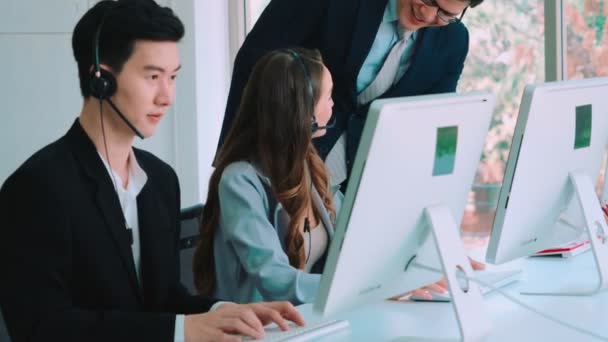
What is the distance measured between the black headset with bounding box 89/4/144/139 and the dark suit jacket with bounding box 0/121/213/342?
2.6 inches

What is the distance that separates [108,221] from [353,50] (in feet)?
3.31

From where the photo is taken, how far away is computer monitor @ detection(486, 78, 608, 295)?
1652 millimetres

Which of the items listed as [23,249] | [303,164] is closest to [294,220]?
[303,164]

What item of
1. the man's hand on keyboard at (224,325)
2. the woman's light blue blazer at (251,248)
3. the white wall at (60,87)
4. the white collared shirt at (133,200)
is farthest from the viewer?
the white wall at (60,87)

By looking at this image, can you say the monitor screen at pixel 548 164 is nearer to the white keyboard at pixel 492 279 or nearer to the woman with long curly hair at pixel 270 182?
the white keyboard at pixel 492 279

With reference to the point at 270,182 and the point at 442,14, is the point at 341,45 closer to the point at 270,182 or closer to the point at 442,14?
the point at 442,14

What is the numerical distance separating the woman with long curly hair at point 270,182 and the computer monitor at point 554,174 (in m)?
0.49

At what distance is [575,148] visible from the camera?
5.94 ft

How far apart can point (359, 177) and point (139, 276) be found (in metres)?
0.53

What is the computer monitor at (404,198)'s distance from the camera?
1336 millimetres

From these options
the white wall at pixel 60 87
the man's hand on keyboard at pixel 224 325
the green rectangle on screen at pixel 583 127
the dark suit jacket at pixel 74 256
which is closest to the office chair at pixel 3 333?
the dark suit jacket at pixel 74 256

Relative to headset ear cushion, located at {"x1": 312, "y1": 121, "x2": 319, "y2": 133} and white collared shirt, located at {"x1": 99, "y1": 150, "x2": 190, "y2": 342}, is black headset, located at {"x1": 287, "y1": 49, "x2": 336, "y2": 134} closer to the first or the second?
headset ear cushion, located at {"x1": 312, "y1": 121, "x2": 319, "y2": 133}

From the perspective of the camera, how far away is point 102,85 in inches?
61.2

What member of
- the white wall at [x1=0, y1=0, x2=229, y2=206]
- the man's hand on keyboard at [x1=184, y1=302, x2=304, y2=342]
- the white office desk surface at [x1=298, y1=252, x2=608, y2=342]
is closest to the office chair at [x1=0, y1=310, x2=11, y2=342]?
the man's hand on keyboard at [x1=184, y1=302, x2=304, y2=342]
